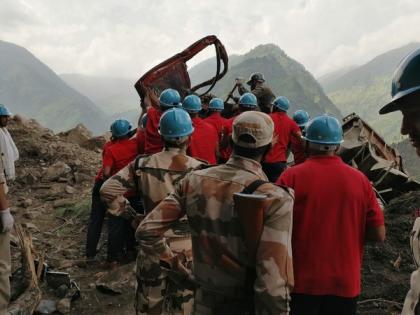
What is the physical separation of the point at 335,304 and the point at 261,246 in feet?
3.18

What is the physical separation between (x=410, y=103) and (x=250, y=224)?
2.77ft

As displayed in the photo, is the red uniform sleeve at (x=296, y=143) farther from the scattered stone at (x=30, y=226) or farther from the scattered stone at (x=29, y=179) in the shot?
the scattered stone at (x=29, y=179)

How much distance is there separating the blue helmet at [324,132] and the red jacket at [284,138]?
2.65 meters

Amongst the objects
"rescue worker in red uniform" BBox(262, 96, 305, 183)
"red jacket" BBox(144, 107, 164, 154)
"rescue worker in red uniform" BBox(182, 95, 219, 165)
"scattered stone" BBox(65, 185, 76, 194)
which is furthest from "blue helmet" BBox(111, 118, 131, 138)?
"scattered stone" BBox(65, 185, 76, 194)

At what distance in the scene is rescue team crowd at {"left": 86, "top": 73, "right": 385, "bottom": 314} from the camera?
1825 mm

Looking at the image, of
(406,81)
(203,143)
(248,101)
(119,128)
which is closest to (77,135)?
(248,101)

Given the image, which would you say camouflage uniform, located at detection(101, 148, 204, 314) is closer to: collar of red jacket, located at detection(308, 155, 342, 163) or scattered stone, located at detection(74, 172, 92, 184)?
collar of red jacket, located at detection(308, 155, 342, 163)

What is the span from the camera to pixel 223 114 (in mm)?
7125

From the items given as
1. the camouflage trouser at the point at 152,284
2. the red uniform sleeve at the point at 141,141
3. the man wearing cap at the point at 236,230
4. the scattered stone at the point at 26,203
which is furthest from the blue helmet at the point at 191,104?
the scattered stone at the point at 26,203

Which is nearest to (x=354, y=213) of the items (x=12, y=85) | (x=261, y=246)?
(x=261, y=246)

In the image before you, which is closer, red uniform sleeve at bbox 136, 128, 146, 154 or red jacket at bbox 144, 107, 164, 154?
red jacket at bbox 144, 107, 164, 154

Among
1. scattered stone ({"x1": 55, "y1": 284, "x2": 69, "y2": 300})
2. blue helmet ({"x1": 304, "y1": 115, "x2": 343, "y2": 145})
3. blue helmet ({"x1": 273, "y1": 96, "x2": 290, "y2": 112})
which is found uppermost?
blue helmet ({"x1": 273, "y1": 96, "x2": 290, "y2": 112})

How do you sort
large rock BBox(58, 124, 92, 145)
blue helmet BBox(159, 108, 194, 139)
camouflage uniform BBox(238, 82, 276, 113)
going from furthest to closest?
large rock BBox(58, 124, 92, 145)
camouflage uniform BBox(238, 82, 276, 113)
blue helmet BBox(159, 108, 194, 139)

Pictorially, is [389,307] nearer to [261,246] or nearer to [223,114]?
[261,246]
